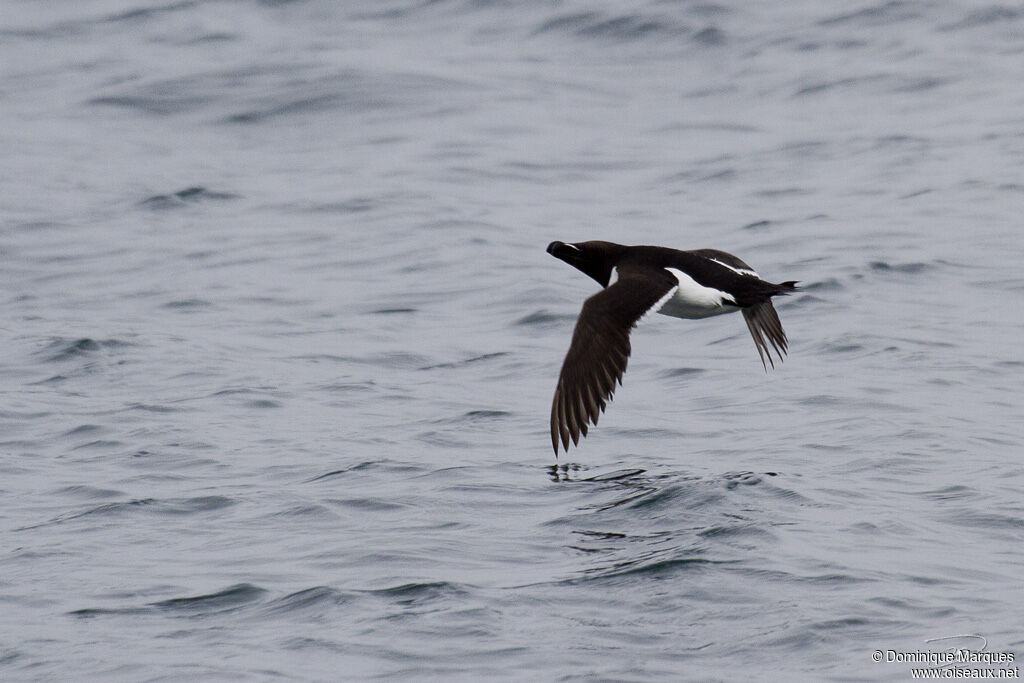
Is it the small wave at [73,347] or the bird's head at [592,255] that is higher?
the bird's head at [592,255]

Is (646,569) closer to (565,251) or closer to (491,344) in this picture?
(565,251)

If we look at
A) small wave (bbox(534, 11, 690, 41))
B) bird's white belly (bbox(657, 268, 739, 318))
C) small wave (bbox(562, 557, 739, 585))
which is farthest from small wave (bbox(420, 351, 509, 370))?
small wave (bbox(534, 11, 690, 41))

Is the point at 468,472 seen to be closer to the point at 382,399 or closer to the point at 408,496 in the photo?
the point at 408,496

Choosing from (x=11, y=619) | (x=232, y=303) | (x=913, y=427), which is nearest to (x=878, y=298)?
(x=913, y=427)

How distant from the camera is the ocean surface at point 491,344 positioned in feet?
19.1

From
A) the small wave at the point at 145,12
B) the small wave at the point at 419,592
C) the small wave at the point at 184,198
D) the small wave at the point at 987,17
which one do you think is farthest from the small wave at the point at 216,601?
the small wave at the point at 145,12

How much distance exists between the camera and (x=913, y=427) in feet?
27.0

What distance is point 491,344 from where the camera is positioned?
10.4 m

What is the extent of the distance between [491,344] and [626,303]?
2793 mm

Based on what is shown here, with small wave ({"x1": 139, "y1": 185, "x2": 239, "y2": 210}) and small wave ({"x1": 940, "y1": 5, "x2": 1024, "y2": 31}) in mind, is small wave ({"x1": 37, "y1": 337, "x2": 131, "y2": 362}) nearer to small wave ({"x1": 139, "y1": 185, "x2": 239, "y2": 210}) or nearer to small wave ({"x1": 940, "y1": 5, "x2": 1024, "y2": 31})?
small wave ({"x1": 139, "y1": 185, "x2": 239, "y2": 210})

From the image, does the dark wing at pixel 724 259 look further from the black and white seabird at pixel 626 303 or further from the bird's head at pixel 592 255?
the bird's head at pixel 592 255

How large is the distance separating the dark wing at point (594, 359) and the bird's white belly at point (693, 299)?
0.24 m

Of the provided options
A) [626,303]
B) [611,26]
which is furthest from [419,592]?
[611,26]

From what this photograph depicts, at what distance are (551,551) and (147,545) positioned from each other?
1.65 metres
